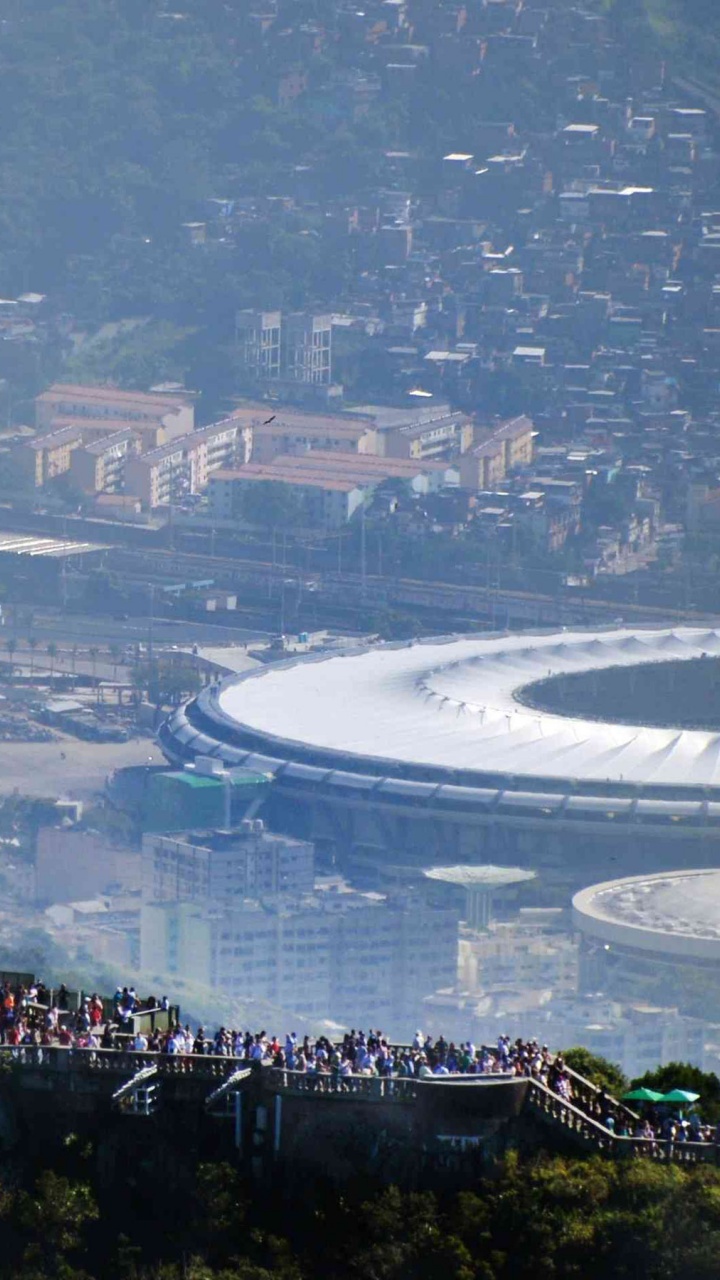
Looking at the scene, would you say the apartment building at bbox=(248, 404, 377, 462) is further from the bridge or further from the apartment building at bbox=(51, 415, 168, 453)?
the bridge

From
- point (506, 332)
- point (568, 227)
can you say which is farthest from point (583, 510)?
point (568, 227)

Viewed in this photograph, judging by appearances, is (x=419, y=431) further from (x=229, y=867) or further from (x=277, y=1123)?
(x=277, y=1123)

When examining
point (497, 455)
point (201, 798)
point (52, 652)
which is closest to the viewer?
point (201, 798)

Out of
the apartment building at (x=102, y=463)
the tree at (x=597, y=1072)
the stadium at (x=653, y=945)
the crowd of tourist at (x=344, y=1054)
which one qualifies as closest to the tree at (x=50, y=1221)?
the crowd of tourist at (x=344, y=1054)

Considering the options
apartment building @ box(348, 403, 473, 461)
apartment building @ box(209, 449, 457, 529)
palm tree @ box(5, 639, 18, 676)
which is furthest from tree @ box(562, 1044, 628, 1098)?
apartment building @ box(348, 403, 473, 461)

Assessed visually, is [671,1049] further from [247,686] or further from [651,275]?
[651,275]

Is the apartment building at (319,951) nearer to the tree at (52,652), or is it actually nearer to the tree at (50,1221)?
the tree at (52,652)

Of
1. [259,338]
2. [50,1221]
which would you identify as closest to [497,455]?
[259,338]
